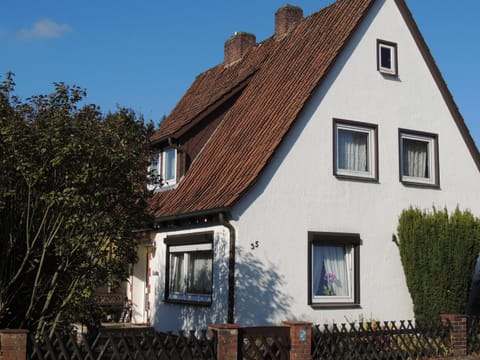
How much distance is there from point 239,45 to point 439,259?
426 inches

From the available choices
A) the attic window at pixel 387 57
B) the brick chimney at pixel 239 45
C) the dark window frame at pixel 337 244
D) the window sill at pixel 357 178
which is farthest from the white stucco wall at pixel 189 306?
the brick chimney at pixel 239 45

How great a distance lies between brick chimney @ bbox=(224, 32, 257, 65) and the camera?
23.2 meters

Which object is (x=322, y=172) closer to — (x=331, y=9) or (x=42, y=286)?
(x=331, y=9)

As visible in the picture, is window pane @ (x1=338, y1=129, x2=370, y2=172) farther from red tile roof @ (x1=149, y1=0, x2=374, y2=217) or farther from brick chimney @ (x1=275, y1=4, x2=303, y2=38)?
brick chimney @ (x1=275, y1=4, x2=303, y2=38)

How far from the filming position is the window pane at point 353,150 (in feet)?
56.1

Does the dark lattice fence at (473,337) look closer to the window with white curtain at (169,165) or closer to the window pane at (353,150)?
the window pane at (353,150)

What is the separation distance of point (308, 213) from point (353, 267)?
189cm

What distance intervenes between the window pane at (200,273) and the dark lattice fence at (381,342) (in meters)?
3.40

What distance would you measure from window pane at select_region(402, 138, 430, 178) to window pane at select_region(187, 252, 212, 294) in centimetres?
602

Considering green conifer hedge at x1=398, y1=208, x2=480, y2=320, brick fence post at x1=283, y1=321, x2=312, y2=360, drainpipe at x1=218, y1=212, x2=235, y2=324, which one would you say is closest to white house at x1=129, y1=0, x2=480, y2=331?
drainpipe at x1=218, y1=212, x2=235, y2=324

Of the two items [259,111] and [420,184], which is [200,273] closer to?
[259,111]

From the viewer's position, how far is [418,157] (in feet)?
61.0

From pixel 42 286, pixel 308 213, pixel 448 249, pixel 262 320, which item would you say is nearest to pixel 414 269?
pixel 448 249

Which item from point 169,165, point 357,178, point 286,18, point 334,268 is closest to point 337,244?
point 334,268
